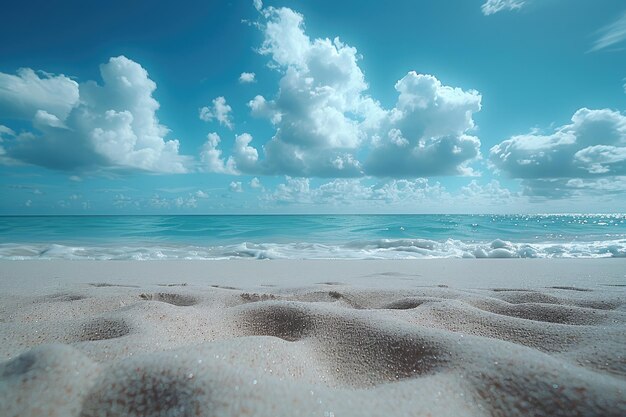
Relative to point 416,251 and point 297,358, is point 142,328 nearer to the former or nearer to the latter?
point 297,358

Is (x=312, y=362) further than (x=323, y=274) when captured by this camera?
No

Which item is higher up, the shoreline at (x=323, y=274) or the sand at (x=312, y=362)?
the sand at (x=312, y=362)

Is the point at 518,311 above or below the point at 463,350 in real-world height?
below

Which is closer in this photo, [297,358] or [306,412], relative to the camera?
[306,412]

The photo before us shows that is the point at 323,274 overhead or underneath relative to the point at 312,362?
underneath

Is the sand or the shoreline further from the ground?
the sand

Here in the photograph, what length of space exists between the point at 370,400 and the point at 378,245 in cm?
1039

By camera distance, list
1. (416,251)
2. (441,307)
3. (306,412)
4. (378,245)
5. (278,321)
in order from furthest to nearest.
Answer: (378,245), (416,251), (441,307), (278,321), (306,412)

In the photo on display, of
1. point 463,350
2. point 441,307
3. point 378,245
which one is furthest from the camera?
point 378,245

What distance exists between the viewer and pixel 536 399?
2.65ft

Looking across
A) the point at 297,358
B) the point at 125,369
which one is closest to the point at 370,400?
the point at 297,358

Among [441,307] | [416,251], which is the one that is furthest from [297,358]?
[416,251]

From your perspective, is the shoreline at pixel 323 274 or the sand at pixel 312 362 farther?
the shoreline at pixel 323 274

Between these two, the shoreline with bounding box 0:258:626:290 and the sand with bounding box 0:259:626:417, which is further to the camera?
the shoreline with bounding box 0:258:626:290
